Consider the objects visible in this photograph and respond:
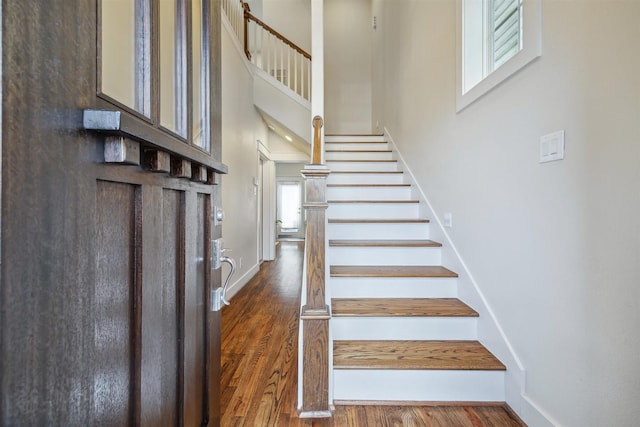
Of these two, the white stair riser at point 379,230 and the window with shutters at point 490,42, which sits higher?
the window with shutters at point 490,42

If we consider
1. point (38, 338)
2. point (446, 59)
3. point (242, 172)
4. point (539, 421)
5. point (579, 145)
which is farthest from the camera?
point (242, 172)

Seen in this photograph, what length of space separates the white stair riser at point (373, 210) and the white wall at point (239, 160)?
1.20m

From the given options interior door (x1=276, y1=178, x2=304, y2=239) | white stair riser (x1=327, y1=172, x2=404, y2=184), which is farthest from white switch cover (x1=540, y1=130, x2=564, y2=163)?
interior door (x1=276, y1=178, x2=304, y2=239)

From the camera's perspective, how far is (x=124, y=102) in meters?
0.57

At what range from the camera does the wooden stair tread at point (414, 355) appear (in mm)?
1678

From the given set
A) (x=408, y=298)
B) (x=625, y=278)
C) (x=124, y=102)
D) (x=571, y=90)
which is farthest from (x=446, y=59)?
(x=124, y=102)

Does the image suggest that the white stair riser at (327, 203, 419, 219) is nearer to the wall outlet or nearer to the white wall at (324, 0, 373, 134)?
the wall outlet

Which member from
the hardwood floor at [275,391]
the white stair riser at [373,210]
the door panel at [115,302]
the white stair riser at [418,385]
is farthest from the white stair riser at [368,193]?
the door panel at [115,302]

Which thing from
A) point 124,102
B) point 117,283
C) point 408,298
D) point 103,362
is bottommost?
point 408,298

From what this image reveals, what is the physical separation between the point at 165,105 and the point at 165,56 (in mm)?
113

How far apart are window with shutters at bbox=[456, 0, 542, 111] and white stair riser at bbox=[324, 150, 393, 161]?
187cm

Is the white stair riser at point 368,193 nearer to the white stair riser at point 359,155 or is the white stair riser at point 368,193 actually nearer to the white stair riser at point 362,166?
the white stair riser at point 362,166

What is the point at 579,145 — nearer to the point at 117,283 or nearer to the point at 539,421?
the point at 539,421

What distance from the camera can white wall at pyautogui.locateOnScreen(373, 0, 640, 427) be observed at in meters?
1.03
